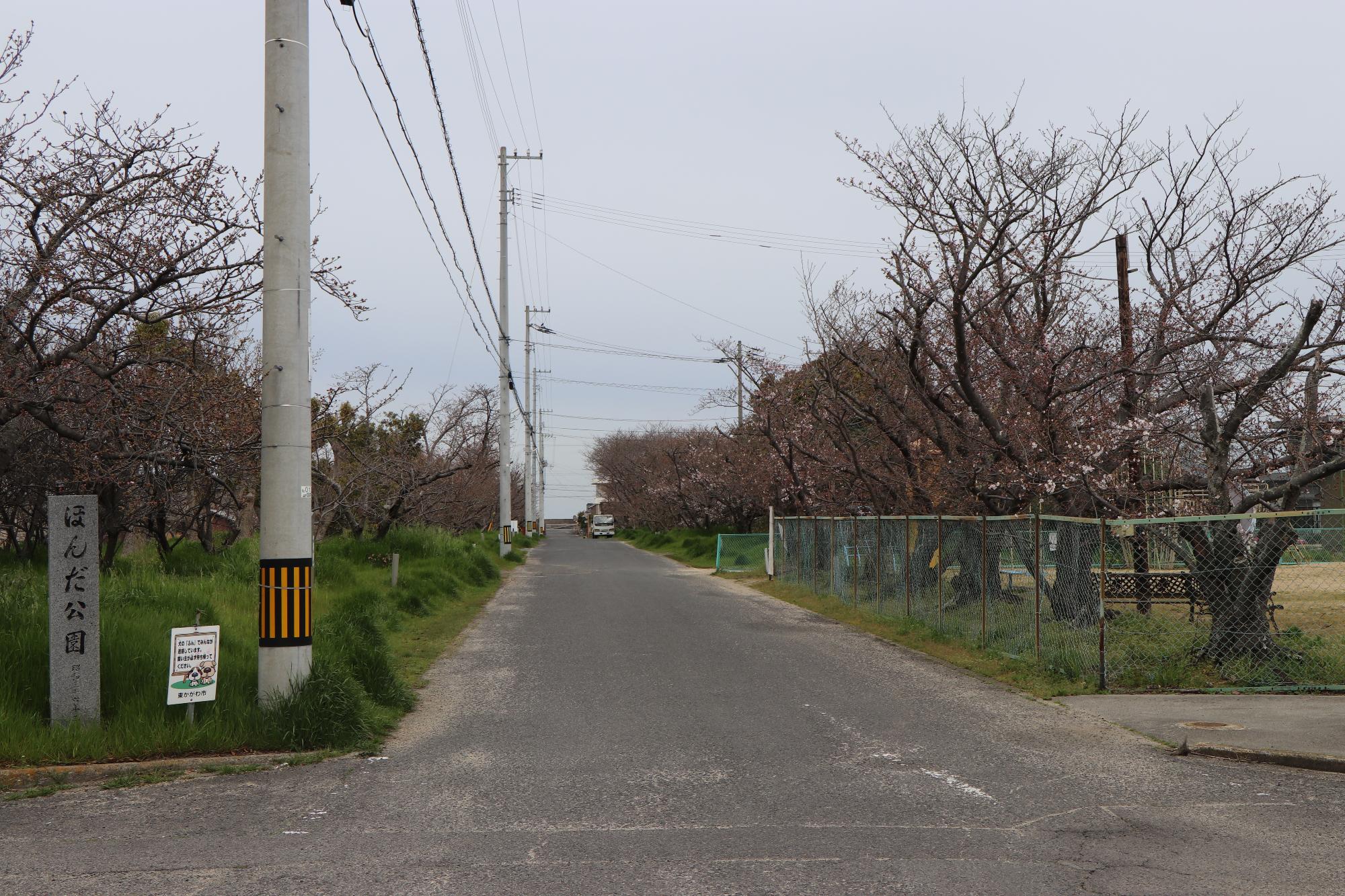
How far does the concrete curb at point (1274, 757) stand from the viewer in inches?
291

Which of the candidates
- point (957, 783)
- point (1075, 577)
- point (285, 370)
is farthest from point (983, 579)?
point (285, 370)

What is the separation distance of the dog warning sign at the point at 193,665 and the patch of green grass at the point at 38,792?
1.01 meters

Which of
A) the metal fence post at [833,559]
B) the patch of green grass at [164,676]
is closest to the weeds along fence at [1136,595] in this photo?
the metal fence post at [833,559]

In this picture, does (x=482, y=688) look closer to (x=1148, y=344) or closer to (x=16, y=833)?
(x=16, y=833)

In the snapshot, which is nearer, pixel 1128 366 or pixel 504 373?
pixel 1128 366

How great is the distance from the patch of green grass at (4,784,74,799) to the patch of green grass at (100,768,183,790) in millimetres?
248

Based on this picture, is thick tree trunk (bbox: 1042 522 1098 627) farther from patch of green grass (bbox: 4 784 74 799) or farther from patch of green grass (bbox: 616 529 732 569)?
patch of green grass (bbox: 616 529 732 569)

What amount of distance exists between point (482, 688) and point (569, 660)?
203cm

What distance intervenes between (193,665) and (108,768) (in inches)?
36.4

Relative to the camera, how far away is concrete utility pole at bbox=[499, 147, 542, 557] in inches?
1399

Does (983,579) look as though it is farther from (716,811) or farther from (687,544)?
(687,544)

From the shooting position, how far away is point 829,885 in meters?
5.07

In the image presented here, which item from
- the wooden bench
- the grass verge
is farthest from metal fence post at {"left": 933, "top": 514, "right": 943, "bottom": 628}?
the wooden bench

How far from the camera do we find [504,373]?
115 ft
